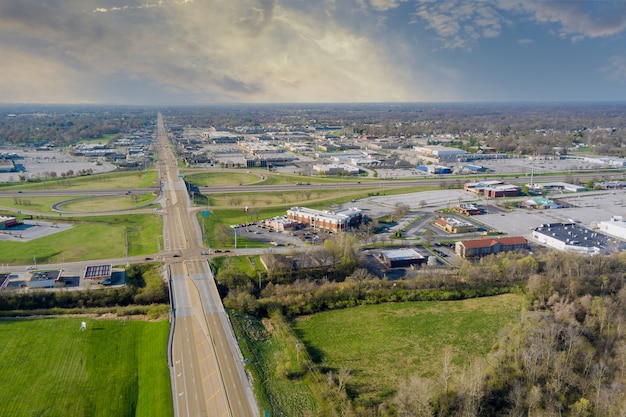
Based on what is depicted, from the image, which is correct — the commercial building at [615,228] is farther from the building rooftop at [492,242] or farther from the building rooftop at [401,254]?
the building rooftop at [401,254]

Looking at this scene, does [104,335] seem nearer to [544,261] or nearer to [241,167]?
[544,261]

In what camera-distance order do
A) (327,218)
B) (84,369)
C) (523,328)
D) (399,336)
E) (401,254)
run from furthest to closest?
(327,218) → (401,254) → (399,336) → (523,328) → (84,369)

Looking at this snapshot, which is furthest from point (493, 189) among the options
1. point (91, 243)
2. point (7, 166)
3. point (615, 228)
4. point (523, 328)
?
point (7, 166)

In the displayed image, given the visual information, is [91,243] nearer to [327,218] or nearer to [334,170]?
[327,218]

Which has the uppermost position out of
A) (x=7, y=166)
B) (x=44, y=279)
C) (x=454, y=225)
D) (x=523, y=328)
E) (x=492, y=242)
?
(x=7, y=166)

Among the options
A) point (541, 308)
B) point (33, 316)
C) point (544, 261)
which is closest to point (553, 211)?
point (544, 261)

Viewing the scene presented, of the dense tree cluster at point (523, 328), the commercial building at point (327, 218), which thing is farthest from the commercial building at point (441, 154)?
the dense tree cluster at point (523, 328)
